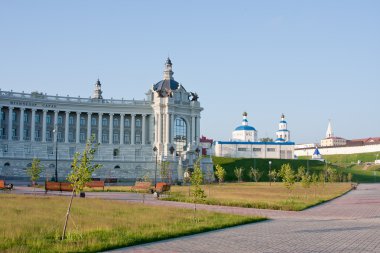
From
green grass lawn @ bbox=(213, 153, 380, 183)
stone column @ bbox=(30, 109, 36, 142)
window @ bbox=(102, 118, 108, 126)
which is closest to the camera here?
stone column @ bbox=(30, 109, 36, 142)

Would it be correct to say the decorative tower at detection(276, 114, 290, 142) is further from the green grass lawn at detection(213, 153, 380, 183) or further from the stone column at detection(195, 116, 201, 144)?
the stone column at detection(195, 116, 201, 144)

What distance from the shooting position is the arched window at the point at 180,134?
10231cm

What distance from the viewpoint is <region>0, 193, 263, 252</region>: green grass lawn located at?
54.1 feet

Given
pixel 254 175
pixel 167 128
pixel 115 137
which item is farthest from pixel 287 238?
pixel 254 175

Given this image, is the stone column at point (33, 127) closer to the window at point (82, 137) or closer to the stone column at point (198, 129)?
the window at point (82, 137)

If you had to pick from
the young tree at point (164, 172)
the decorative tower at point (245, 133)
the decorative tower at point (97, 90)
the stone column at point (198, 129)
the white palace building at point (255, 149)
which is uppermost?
the decorative tower at point (97, 90)

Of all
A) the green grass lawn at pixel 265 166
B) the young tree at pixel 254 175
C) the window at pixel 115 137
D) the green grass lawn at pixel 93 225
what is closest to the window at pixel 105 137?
the window at pixel 115 137

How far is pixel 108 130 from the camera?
100500 mm

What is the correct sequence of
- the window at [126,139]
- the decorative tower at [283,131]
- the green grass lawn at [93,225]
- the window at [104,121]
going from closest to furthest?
the green grass lawn at [93,225] → the window at [104,121] → the window at [126,139] → the decorative tower at [283,131]

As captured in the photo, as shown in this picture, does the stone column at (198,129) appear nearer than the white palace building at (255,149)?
Yes

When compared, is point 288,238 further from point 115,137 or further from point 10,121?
point 115,137

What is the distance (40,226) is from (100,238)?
Answer: 4.20 meters

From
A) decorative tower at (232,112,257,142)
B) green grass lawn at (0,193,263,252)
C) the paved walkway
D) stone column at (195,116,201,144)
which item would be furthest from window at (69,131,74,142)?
decorative tower at (232,112,257,142)

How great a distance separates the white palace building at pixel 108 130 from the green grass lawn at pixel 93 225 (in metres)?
57.0
